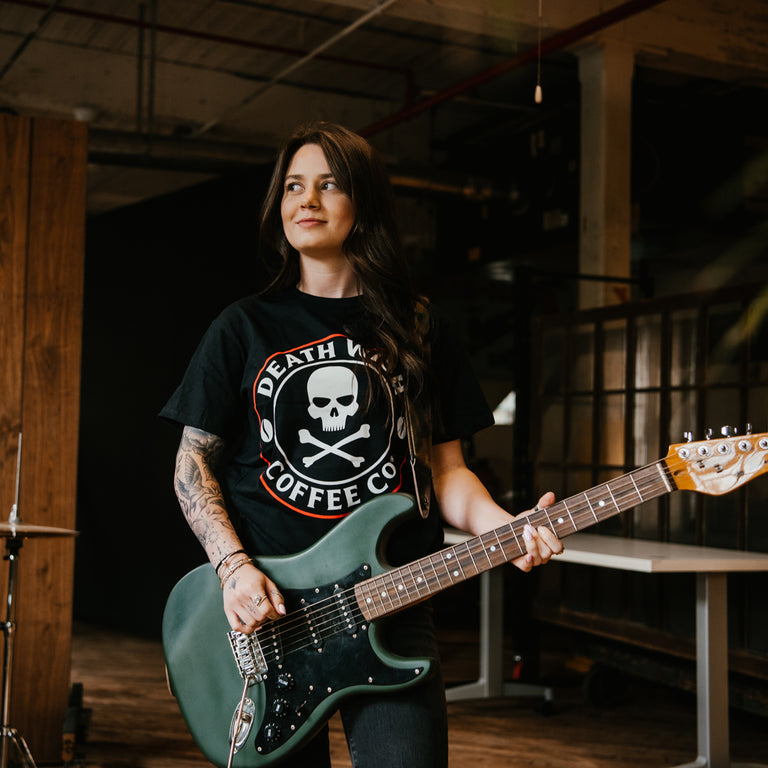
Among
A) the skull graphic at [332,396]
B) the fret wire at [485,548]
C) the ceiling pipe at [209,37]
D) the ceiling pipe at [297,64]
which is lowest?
the fret wire at [485,548]

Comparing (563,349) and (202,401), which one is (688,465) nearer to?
(202,401)

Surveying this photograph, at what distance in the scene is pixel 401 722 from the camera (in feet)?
4.62

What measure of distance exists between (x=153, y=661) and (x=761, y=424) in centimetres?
320

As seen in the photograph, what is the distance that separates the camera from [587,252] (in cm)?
530

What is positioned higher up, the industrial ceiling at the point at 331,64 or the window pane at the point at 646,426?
the industrial ceiling at the point at 331,64

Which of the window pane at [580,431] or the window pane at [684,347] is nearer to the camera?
the window pane at [684,347]

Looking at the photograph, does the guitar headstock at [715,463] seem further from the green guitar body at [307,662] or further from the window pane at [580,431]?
the window pane at [580,431]

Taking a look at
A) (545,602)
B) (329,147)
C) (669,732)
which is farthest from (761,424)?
(329,147)

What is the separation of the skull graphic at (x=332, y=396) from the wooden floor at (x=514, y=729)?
2.06m

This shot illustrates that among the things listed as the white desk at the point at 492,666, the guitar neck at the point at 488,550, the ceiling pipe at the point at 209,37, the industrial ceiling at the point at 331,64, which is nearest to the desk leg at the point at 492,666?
the white desk at the point at 492,666

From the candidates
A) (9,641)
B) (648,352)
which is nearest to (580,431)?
(648,352)

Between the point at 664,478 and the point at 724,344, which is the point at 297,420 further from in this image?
the point at 724,344

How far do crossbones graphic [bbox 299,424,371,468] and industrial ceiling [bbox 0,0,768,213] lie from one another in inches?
131

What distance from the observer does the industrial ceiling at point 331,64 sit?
16.8 feet
